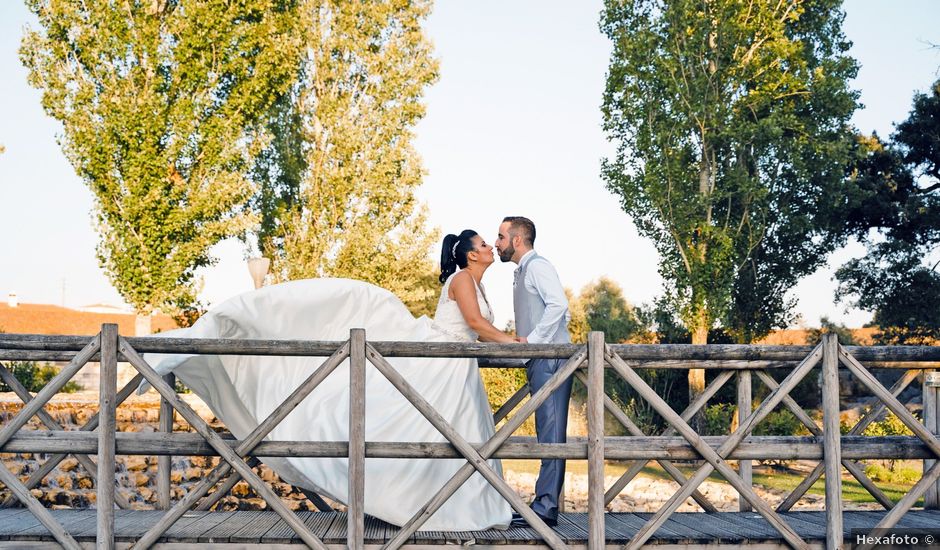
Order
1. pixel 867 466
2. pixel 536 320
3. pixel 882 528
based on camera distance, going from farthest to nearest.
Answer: pixel 867 466 < pixel 536 320 < pixel 882 528

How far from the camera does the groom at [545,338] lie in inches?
254

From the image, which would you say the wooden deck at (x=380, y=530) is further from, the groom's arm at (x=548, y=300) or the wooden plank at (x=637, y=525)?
the groom's arm at (x=548, y=300)

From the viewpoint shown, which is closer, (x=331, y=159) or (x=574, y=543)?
(x=574, y=543)

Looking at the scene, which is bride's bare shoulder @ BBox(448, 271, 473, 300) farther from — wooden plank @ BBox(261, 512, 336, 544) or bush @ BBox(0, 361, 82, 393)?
bush @ BBox(0, 361, 82, 393)

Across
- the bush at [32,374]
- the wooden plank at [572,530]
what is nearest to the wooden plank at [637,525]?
the wooden plank at [572,530]

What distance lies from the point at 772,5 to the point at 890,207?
5583 millimetres

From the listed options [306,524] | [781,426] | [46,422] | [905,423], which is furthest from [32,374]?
[905,423]

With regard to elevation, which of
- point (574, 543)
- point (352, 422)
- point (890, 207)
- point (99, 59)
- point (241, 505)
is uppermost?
point (99, 59)

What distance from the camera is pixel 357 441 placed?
5.75m

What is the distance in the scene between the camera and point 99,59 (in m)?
23.9

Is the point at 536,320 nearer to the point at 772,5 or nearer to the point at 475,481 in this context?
the point at 475,481

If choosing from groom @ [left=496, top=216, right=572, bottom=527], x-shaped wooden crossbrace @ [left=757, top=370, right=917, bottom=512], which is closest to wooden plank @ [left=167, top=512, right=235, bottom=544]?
groom @ [left=496, top=216, right=572, bottom=527]

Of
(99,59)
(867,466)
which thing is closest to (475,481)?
(867,466)

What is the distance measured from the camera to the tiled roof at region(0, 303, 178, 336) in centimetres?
4200
